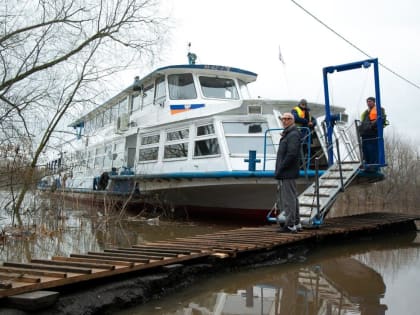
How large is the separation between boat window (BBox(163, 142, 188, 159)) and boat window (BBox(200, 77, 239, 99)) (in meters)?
1.69

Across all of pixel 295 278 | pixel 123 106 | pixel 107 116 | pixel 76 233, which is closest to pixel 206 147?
pixel 76 233

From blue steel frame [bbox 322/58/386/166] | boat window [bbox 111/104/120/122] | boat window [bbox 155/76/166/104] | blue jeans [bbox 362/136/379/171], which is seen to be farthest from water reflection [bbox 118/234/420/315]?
boat window [bbox 111/104/120/122]

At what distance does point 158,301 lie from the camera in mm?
4121

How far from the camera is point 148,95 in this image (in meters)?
Result: 14.3

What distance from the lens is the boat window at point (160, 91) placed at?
42.7 ft

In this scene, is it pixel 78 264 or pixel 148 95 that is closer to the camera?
pixel 78 264

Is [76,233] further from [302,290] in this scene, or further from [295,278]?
[302,290]

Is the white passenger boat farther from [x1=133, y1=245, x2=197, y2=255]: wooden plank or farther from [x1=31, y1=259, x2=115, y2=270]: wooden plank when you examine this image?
[x1=31, y1=259, x2=115, y2=270]: wooden plank

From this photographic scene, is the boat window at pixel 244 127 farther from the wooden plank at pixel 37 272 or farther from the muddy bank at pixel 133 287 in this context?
the wooden plank at pixel 37 272

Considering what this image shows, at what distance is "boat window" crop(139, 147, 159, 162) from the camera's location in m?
12.8

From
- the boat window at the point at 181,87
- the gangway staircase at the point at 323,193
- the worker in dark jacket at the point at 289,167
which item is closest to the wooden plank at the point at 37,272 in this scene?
the worker in dark jacket at the point at 289,167

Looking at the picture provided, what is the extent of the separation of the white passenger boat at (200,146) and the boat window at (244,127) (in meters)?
0.02

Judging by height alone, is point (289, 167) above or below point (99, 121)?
below

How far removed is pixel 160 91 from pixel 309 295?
9.82 m
